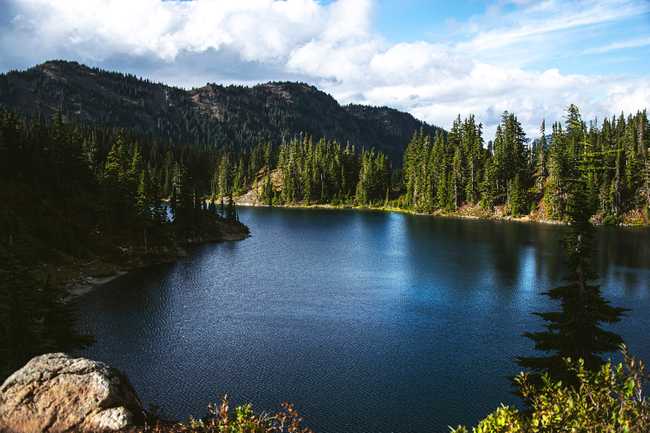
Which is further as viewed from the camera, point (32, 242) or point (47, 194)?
point (47, 194)

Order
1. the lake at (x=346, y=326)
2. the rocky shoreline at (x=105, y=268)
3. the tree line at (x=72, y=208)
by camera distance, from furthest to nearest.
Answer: the tree line at (x=72, y=208) → the rocky shoreline at (x=105, y=268) → the lake at (x=346, y=326)

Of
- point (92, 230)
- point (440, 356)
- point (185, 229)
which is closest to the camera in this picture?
point (440, 356)

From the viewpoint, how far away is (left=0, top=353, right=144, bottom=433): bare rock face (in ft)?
49.1

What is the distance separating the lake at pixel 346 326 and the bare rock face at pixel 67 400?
851 inches

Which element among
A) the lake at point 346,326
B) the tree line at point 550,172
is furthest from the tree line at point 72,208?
the tree line at point 550,172

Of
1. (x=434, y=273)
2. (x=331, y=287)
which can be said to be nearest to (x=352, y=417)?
(x=331, y=287)

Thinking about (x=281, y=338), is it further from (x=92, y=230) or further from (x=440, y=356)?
(x=92, y=230)

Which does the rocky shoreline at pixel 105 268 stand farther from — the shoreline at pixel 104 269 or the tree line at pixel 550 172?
the tree line at pixel 550 172

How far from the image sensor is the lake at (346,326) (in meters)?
39.3

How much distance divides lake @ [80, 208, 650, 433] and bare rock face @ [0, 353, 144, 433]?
21.6m

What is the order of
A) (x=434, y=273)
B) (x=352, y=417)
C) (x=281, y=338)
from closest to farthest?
(x=352, y=417) < (x=281, y=338) < (x=434, y=273)

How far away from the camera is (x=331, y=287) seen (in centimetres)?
7756

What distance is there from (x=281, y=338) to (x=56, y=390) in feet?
125

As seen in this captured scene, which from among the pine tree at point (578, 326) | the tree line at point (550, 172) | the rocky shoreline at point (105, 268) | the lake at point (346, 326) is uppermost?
the tree line at point (550, 172)
